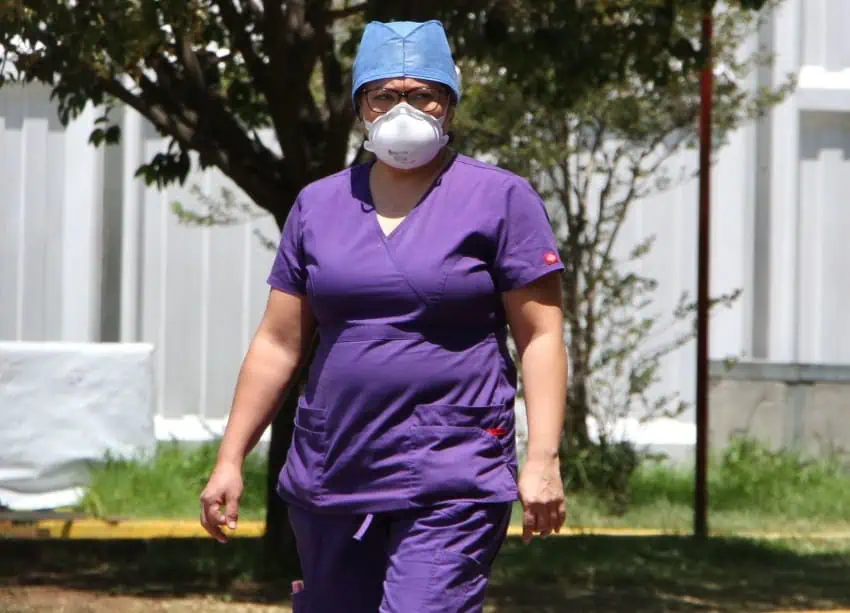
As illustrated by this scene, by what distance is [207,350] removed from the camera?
11766 millimetres

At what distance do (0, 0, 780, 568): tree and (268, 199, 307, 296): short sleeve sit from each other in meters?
3.06

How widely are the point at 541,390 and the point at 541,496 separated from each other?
9.0 inches

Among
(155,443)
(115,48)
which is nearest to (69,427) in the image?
(155,443)

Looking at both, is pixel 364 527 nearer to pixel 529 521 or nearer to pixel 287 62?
pixel 529 521

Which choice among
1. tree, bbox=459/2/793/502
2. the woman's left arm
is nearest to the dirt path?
the woman's left arm

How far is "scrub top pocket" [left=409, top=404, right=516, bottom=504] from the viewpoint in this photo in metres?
3.29

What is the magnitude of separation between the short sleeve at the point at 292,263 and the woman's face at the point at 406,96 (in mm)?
284

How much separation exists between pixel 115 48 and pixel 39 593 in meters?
2.38

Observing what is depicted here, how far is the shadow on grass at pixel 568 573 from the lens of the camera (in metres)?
6.95

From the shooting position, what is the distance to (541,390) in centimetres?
338

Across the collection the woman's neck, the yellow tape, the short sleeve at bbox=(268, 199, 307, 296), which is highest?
the woman's neck

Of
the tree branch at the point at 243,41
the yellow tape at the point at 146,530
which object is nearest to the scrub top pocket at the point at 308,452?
the tree branch at the point at 243,41

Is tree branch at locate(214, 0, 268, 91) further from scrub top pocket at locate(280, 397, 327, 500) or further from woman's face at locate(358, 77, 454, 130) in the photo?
scrub top pocket at locate(280, 397, 327, 500)

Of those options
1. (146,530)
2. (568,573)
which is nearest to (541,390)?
(568,573)
